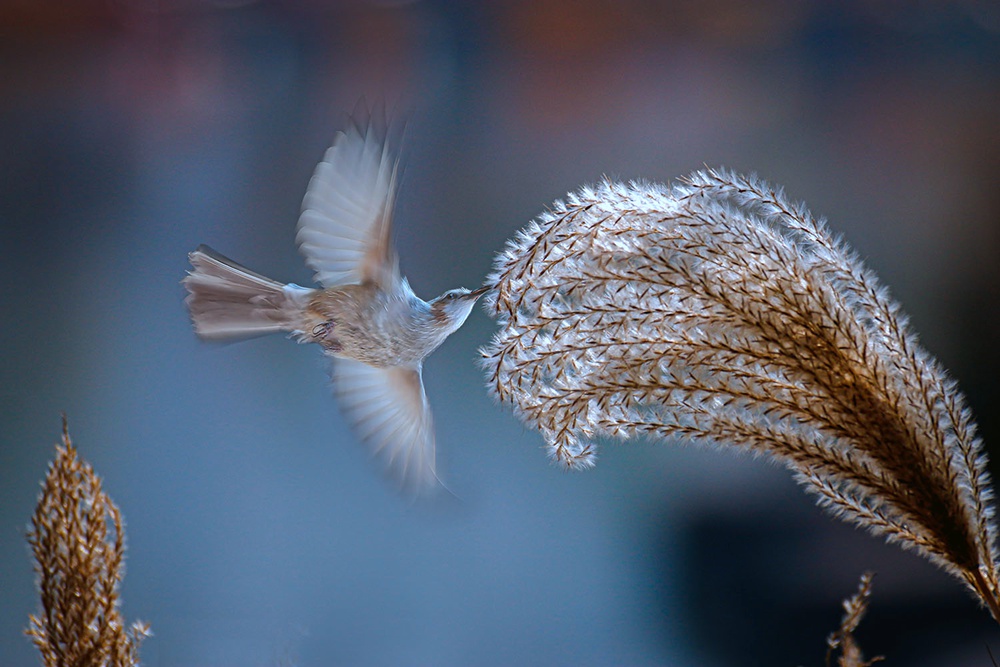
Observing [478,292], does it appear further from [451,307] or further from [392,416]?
[392,416]

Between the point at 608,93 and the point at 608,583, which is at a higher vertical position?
the point at 608,93

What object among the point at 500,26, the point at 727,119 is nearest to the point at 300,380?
the point at 500,26

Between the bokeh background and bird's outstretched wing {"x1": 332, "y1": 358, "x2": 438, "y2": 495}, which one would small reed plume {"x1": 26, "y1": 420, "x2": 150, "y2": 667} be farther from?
the bokeh background

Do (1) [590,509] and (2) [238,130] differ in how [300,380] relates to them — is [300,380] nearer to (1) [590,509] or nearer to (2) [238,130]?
(2) [238,130]

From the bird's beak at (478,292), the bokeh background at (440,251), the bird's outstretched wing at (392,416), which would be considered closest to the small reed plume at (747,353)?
the bird's beak at (478,292)

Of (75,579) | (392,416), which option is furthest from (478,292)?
(75,579)

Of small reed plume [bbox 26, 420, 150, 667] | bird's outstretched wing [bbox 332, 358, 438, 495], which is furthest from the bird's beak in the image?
small reed plume [bbox 26, 420, 150, 667]

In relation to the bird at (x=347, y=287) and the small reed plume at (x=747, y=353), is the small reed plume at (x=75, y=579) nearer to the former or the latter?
the bird at (x=347, y=287)
